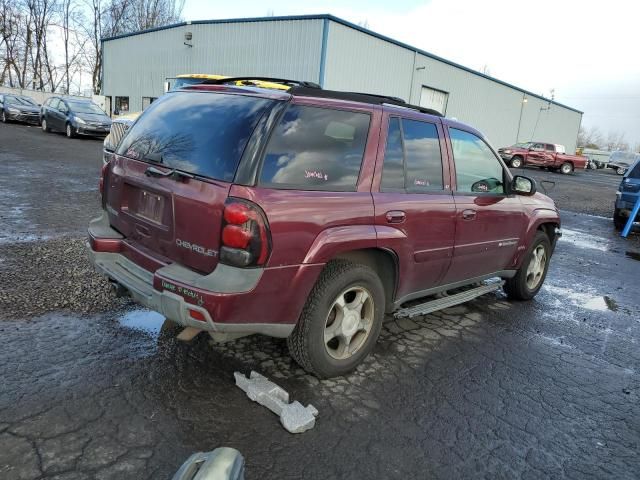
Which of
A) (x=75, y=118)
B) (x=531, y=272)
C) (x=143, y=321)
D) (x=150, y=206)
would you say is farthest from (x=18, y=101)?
(x=531, y=272)

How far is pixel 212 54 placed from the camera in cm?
2658

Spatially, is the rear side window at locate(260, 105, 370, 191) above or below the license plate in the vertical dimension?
above

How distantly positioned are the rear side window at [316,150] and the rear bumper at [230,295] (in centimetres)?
53

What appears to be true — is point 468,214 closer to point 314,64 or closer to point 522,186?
point 522,186

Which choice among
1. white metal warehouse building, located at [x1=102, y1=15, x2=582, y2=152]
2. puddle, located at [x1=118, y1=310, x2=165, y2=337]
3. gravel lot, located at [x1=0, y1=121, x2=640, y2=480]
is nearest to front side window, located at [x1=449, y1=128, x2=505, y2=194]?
gravel lot, located at [x1=0, y1=121, x2=640, y2=480]

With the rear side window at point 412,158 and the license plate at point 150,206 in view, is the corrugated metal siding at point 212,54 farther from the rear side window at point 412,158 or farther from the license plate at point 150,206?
the license plate at point 150,206

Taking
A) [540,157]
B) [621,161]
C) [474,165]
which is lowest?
[474,165]

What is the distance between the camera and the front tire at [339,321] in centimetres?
308

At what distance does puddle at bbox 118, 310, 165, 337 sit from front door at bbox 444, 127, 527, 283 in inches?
96.4

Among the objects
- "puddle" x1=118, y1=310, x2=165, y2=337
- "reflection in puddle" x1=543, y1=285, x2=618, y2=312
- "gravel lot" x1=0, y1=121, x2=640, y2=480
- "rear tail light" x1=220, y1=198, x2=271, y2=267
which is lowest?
"gravel lot" x1=0, y1=121, x2=640, y2=480

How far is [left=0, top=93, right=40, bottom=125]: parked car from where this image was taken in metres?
24.8

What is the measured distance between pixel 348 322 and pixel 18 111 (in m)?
27.6

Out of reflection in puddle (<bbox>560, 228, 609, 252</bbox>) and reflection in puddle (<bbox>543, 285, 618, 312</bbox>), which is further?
reflection in puddle (<bbox>560, 228, 609, 252</bbox>)

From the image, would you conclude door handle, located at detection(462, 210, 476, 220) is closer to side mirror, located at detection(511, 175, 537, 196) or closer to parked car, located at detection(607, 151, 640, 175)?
side mirror, located at detection(511, 175, 537, 196)
